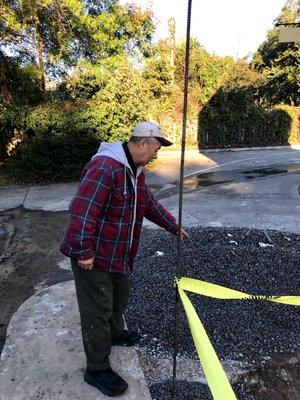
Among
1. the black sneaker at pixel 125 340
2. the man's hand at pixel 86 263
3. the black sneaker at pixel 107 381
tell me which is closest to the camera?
the man's hand at pixel 86 263

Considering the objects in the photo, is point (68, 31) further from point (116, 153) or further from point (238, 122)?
point (116, 153)

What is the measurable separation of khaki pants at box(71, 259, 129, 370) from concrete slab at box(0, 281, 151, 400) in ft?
0.77

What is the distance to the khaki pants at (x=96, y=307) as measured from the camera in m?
2.51

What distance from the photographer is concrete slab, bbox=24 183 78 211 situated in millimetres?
8203

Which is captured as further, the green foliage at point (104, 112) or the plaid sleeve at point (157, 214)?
the green foliage at point (104, 112)

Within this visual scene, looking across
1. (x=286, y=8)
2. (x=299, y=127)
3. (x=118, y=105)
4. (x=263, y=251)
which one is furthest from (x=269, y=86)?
(x=263, y=251)

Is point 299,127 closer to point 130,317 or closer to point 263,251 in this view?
point 263,251

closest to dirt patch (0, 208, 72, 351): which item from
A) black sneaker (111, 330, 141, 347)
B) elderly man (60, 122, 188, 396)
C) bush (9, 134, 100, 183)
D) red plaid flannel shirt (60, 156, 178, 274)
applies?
black sneaker (111, 330, 141, 347)

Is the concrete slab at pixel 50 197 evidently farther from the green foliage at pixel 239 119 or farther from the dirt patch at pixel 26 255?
the green foliage at pixel 239 119

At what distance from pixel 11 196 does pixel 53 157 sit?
1712 mm

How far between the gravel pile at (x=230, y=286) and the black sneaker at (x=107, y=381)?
45 cm

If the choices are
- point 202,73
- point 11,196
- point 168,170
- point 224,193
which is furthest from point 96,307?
point 202,73

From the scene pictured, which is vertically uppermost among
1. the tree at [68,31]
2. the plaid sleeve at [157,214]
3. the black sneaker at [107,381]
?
the tree at [68,31]

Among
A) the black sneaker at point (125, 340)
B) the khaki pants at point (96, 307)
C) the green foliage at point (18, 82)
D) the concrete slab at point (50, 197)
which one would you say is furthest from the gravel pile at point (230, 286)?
the green foliage at point (18, 82)
